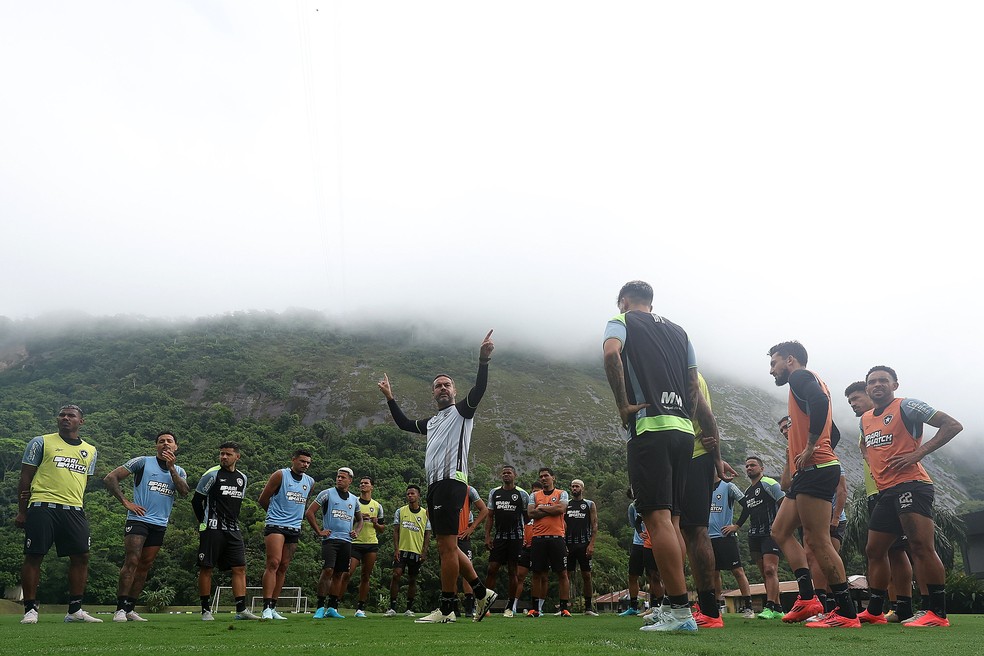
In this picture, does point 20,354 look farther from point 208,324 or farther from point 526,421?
point 526,421

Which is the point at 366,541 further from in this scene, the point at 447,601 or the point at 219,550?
the point at 447,601

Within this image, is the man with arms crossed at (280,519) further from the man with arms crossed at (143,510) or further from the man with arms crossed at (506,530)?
the man with arms crossed at (506,530)

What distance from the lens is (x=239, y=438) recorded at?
75.1 m

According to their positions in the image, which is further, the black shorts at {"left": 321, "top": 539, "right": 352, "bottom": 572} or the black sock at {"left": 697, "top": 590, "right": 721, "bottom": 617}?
the black shorts at {"left": 321, "top": 539, "right": 352, "bottom": 572}

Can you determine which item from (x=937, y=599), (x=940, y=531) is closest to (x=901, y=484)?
(x=937, y=599)

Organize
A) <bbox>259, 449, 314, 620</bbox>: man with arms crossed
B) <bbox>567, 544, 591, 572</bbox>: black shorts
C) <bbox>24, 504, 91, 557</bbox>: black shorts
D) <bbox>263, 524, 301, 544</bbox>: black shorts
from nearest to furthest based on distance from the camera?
<bbox>24, 504, 91, 557</bbox>: black shorts, <bbox>259, 449, 314, 620</bbox>: man with arms crossed, <bbox>263, 524, 301, 544</bbox>: black shorts, <bbox>567, 544, 591, 572</bbox>: black shorts

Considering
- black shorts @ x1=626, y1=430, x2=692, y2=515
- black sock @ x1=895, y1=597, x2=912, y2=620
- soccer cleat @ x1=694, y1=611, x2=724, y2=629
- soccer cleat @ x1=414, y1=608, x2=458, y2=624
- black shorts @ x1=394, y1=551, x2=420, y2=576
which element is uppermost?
black shorts @ x1=626, y1=430, x2=692, y2=515

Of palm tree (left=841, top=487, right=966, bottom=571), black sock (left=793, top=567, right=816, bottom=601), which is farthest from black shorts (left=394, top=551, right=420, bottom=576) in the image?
palm tree (left=841, top=487, right=966, bottom=571)

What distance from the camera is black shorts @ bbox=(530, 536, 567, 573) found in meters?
10.4

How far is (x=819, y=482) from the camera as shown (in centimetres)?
564

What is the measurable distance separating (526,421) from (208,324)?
309 feet

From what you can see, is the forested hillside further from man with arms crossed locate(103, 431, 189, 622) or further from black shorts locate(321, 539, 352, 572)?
man with arms crossed locate(103, 431, 189, 622)

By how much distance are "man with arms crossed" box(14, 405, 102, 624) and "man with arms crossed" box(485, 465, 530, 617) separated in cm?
570

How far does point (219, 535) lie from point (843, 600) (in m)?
6.57
